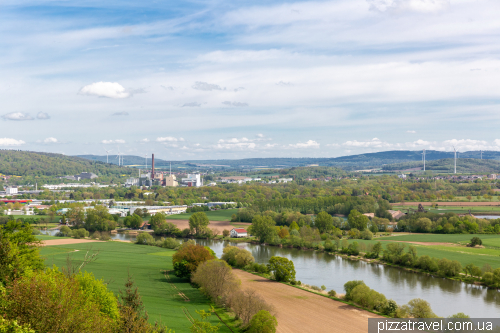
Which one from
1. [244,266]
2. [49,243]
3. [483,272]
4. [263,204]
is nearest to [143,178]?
[263,204]

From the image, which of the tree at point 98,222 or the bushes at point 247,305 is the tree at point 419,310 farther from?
the tree at point 98,222

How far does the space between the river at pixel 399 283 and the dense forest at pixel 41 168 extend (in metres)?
123

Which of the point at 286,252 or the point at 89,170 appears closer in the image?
the point at 286,252

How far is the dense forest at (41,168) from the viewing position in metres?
152

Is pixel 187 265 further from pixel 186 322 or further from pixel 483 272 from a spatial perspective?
pixel 483 272

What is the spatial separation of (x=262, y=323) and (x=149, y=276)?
13.4m

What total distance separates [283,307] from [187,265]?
7.73 meters

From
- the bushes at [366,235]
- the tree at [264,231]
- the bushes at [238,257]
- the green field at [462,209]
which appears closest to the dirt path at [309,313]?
the bushes at [238,257]

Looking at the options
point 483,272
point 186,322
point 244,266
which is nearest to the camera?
point 186,322

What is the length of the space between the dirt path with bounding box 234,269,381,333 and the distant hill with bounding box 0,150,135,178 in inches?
5663

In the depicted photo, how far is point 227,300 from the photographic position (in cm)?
2403

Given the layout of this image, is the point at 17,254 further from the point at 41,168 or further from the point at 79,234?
the point at 41,168

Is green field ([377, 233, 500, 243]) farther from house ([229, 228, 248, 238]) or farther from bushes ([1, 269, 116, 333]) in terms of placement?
bushes ([1, 269, 116, 333])

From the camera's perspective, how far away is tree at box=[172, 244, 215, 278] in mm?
29812
